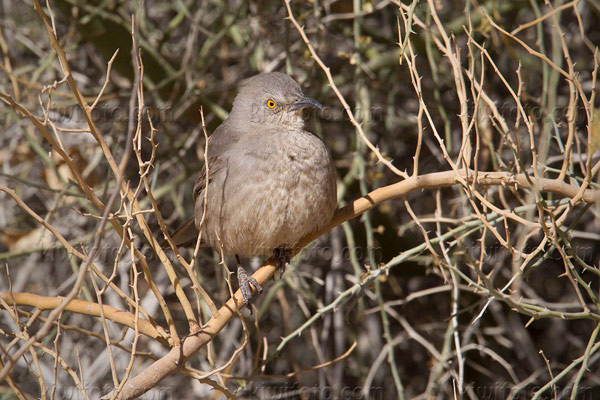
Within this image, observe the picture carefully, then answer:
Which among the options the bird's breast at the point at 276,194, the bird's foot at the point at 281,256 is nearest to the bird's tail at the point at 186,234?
the bird's breast at the point at 276,194

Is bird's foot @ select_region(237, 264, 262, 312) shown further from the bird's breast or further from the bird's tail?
the bird's tail

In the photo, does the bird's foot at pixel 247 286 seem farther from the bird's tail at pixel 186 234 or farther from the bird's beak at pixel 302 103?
the bird's beak at pixel 302 103

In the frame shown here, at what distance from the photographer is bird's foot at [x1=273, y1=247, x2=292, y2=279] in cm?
394

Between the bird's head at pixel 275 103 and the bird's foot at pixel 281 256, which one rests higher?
the bird's head at pixel 275 103

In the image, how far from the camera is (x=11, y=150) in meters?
5.54

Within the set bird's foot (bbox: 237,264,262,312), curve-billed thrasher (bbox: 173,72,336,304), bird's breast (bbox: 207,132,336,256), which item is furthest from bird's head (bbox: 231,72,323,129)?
bird's foot (bbox: 237,264,262,312)

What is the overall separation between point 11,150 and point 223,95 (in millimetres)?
1932

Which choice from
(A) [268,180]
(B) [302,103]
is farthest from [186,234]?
(B) [302,103]

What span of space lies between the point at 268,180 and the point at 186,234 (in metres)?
1.11

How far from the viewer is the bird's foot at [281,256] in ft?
12.9

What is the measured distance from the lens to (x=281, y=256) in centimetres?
396

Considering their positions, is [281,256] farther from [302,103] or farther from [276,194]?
[302,103]

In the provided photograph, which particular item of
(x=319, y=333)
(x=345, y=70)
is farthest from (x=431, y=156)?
(x=319, y=333)

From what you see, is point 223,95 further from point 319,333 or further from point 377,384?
point 377,384
